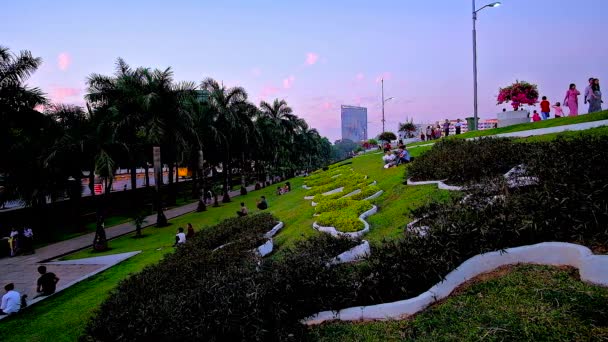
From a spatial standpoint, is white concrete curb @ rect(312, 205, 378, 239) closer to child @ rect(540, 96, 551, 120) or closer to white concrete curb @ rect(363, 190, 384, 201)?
white concrete curb @ rect(363, 190, 384, 201)

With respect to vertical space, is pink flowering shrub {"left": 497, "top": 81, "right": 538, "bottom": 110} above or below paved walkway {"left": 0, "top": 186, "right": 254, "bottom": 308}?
above

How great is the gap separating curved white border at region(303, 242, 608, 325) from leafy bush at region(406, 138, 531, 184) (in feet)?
18.2

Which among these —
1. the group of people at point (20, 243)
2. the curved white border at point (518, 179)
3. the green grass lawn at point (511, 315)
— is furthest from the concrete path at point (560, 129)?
the group of people at point (20, 243)

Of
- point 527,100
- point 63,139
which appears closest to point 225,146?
point 63,139

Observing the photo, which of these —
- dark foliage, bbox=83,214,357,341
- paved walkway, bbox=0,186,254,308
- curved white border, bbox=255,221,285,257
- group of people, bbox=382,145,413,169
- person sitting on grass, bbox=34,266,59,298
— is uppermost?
group of people, bbox=382,145,413,169

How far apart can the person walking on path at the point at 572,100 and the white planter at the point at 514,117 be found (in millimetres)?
3815

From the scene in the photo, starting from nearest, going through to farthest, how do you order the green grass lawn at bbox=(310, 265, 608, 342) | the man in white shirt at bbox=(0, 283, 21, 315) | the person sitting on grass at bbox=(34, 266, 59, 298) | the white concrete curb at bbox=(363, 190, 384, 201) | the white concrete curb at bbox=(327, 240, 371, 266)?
the green grass lawn at bbox=(310, 265, 608, 342)
the white concrete curb at bbox=(327, 240, 371, 266)
the man in white shirt at bbox=(0, 283, 21, 315)
the person sitting on grass at bbox=(34, 266, 59, 298)
the white concrete curb at bbox=(363, 190, 384, 201)

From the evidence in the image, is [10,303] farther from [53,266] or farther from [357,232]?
[357,232]

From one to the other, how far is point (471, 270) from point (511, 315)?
1.43m

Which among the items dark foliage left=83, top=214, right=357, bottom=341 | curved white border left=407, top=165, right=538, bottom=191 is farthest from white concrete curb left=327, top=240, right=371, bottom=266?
curved white border left=407, top=165, right=538, bottom=191

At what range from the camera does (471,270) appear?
6586mm

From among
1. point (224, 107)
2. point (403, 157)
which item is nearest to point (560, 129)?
point (403, 157)

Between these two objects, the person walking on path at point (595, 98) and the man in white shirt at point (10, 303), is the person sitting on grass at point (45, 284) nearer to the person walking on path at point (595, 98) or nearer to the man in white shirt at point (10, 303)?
the man in white shirt at point (10, 303)

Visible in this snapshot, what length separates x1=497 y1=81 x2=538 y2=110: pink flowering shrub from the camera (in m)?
21.9
